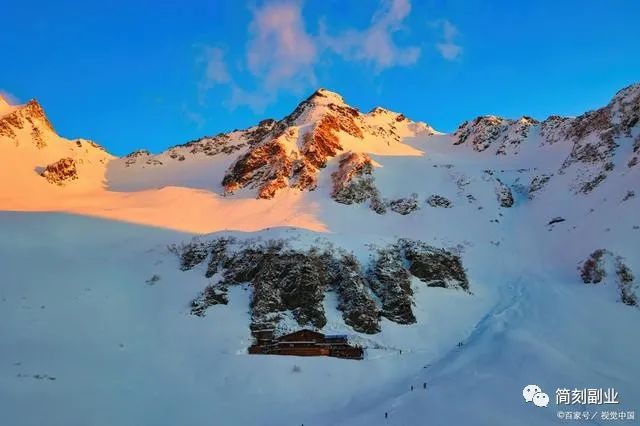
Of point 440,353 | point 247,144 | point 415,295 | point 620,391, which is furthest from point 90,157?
point 620,391

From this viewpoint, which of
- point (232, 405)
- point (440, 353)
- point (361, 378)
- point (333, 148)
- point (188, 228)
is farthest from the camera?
point (333, 148)

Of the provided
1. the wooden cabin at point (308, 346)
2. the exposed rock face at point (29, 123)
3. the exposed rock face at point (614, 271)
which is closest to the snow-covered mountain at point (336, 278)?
the exposed rock face at point (614, 271)

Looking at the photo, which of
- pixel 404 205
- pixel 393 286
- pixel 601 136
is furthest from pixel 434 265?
pixel 601 136

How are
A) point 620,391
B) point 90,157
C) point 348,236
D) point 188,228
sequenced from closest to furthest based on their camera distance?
point 620,391, point 348,236, point 188,228, point 90,157

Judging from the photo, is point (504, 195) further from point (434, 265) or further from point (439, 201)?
point (434, 265)

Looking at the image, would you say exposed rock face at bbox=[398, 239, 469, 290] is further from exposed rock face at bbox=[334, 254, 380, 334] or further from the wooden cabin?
the wooden cabin

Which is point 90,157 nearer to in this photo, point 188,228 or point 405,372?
point 188,228
